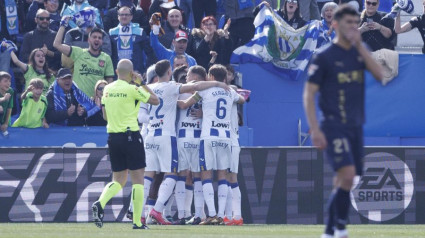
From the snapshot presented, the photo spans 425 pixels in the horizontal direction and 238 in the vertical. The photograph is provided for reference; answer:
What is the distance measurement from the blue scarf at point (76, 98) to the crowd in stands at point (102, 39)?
0.05 ft

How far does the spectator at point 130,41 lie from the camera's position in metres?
19.8

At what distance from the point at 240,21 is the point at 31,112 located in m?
4.84

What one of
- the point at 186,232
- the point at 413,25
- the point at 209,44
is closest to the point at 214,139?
the point at 186,232

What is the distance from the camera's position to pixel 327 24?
20.2 meters

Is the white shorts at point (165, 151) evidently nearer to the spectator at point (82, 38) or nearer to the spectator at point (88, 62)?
the spectator at point (88, 62)

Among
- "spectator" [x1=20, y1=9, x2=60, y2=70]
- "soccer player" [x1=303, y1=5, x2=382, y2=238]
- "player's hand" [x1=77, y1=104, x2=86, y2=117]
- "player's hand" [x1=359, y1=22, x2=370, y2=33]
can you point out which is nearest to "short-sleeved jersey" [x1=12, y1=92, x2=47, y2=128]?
"player's hand" [x1=77, y1=104, x2=86, y2=117]

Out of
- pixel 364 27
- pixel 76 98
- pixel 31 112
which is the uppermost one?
pixel 364 27

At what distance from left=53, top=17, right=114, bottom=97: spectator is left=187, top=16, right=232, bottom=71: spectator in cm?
175

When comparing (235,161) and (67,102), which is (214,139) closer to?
(235,161)

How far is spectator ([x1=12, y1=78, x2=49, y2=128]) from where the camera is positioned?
18.5 meters

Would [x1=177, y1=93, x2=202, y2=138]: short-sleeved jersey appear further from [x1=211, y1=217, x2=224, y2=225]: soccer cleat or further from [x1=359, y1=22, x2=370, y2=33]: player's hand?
[x1=359, y1=22, x2=370, y2=33]: player's hand

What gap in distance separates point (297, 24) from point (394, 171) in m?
4.28

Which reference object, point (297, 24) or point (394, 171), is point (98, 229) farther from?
point (297, 24)

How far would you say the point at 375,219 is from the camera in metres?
17.1
